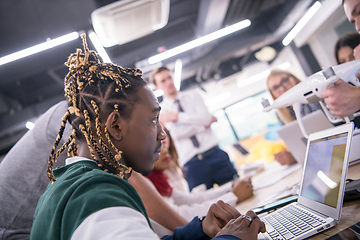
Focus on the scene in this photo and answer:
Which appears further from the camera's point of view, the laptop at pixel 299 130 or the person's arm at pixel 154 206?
the laptop at pixel 299 130

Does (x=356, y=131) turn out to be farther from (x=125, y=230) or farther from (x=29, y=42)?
(x=29, y=42)

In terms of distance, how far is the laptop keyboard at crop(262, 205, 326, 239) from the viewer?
64 cm

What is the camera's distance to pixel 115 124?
0.71 metres

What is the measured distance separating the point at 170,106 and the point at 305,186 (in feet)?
6.81

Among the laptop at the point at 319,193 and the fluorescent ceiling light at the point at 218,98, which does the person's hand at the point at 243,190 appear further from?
the fluorescent ceiling light at the point at 218,98

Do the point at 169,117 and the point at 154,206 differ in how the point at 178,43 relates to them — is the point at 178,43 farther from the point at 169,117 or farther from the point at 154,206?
the point at 154,206

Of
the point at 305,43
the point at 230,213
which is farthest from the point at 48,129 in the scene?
the point at 305,43

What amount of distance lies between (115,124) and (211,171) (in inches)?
63.9

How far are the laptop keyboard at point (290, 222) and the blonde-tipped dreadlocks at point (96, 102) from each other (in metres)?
0.47

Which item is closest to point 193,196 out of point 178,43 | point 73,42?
point 73,42

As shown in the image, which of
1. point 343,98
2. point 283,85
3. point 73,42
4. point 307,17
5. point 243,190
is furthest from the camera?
point 73,42

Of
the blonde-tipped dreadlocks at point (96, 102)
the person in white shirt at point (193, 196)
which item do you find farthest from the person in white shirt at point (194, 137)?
the blonde-tipped dreadlocks at point (96, 102)

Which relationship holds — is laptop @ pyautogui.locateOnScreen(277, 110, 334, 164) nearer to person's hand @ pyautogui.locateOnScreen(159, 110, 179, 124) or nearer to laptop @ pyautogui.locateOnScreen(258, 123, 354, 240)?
laptop @ pyautogui.locateOnScreen(258, 123, 354, 240)

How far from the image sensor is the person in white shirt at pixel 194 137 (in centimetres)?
220
